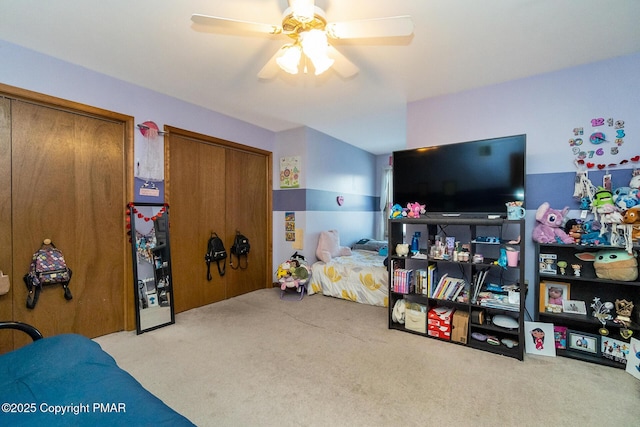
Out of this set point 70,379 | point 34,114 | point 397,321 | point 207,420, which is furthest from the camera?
point 397,321

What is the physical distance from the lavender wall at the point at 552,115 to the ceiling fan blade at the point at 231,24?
2.15m

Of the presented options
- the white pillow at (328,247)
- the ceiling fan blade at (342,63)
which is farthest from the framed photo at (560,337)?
the ceiling fan blade at (342,63)

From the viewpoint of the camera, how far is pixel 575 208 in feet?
7.83

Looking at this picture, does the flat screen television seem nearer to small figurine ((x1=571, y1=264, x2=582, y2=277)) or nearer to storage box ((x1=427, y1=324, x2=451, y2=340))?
small figurine ((x1=571, y1=264, x2=582, y2=277))

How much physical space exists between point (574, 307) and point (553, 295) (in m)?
0.15

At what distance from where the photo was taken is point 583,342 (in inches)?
87.0

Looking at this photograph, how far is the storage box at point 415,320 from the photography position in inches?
103

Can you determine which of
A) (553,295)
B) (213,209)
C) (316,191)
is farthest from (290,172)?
(553,295)

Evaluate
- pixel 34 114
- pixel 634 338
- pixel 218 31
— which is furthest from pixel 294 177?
pixel 634 338

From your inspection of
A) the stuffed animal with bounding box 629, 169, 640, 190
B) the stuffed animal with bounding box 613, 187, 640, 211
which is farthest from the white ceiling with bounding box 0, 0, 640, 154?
the stuffed animal with bounding box 613, 187, 640, 211

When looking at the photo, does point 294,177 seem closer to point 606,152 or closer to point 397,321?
point 397,321

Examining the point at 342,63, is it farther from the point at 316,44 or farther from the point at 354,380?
the point at 354,380

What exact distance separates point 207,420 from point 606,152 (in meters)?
3.50

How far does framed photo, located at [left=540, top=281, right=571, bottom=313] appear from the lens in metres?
2.35
